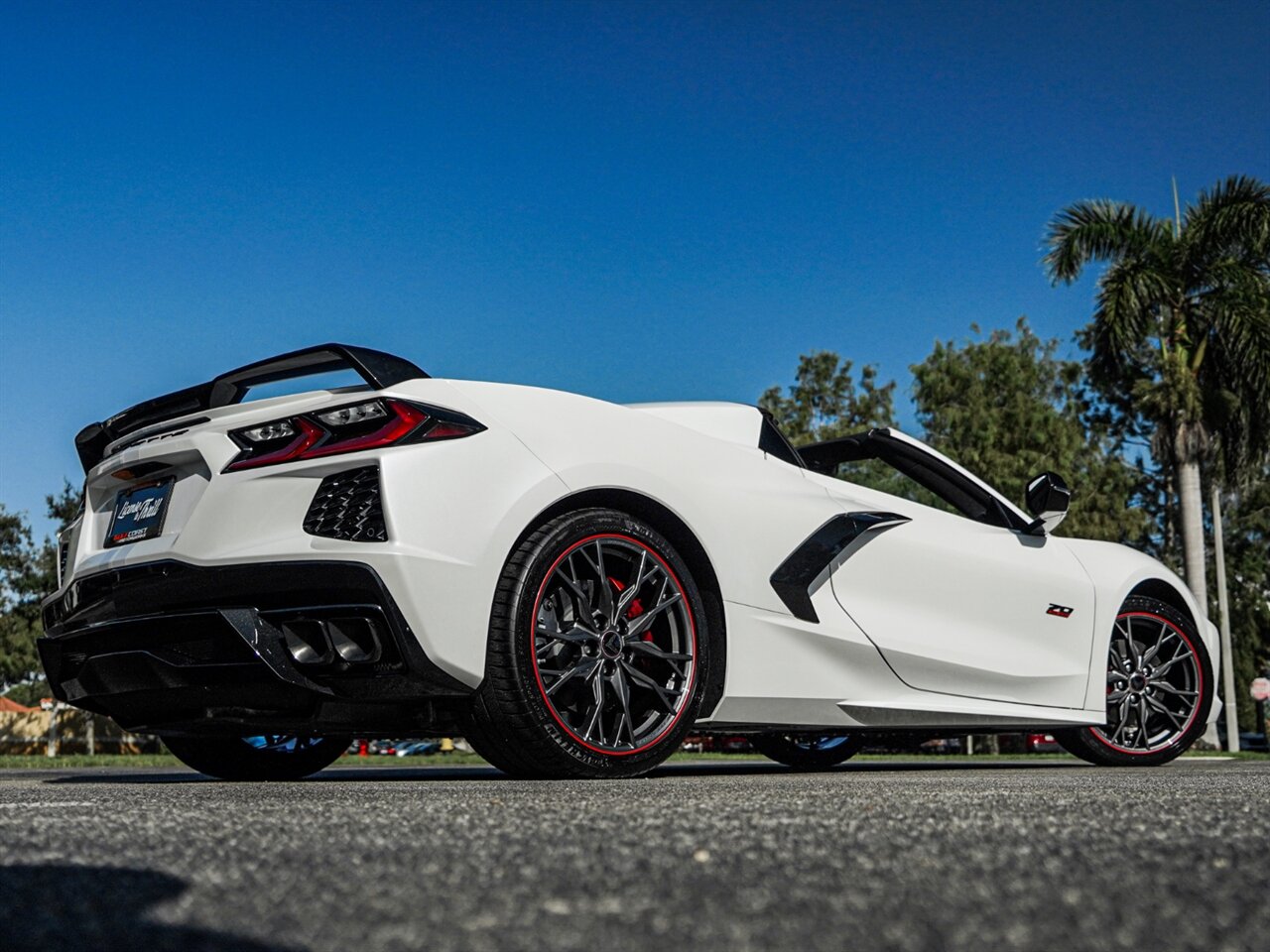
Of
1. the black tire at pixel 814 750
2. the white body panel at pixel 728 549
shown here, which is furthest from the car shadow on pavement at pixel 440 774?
the white body panel at pixel 728 549

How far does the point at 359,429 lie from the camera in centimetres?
393

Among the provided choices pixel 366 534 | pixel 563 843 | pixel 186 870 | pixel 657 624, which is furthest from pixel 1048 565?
pixel 186 870

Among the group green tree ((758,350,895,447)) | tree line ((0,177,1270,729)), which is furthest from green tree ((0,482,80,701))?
green tree ((758,350,895,447))

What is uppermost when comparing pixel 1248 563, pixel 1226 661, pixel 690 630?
pixel 1248 563

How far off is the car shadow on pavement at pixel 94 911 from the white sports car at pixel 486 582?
6.67 feet

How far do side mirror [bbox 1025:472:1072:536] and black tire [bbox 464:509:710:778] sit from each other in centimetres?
236

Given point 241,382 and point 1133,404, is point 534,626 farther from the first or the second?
point 1133,404

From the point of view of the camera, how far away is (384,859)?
68.5 inches

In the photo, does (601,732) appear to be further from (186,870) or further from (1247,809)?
(186,870)

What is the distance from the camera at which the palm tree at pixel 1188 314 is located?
2280 centimetres

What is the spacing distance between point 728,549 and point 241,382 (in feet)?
5.97

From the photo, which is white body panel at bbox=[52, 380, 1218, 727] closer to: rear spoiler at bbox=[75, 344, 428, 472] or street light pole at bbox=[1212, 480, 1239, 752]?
rear spoiler at bbox=[75, 344, 428, 472]

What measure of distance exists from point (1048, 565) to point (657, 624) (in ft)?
8.17

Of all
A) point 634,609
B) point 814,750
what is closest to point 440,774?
point 814,750
